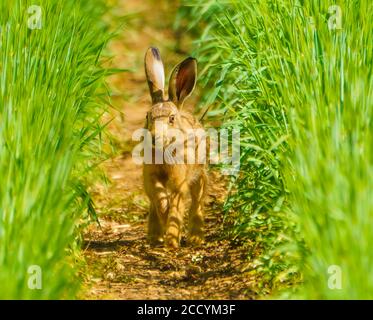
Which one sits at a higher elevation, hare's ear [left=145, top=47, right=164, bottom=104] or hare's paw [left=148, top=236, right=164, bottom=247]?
hare's ear [left=145, top=47, right=164, bottom=104]

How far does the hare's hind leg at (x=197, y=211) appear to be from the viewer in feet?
20.4

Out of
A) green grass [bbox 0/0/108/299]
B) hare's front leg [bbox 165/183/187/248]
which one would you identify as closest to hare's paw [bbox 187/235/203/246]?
hare's front leg [bbox 165/183/187/248]

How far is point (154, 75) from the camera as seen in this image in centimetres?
634

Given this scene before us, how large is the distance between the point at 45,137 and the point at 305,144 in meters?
1.24

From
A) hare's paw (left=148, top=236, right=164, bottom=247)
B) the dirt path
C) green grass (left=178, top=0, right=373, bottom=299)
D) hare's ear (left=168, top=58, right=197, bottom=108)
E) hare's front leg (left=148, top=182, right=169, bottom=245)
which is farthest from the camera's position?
hare's ear (left=168, top=58, right=197, bottom=108)

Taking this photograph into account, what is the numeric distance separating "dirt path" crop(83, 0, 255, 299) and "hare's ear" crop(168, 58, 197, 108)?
2.08 feet

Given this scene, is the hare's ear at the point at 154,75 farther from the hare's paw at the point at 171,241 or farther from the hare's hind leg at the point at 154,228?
the hare's paw at the point at 171,241

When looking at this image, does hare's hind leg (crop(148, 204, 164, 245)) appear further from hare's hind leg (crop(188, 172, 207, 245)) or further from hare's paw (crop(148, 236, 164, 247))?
hare's hind leg (crop(188, 172, 207, 245))

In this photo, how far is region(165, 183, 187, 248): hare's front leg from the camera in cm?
603

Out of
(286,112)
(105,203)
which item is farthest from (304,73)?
(105,203)

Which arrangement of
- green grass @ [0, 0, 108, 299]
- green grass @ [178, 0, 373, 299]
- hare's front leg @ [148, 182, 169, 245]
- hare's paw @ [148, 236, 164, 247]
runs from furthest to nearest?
hare's paw @ [148, 236, 164, 247]
hare's front leg @ [148, 182, 169, 245]
green grass @ [0, 0, 108, 299]
green grass @ [178, 0, 373, 299]

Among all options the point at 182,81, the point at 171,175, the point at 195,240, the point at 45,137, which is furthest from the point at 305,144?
the point at 182,81

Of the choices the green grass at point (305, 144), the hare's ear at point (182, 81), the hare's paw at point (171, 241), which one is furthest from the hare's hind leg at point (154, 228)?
the hare's ear at point (182, 81)
